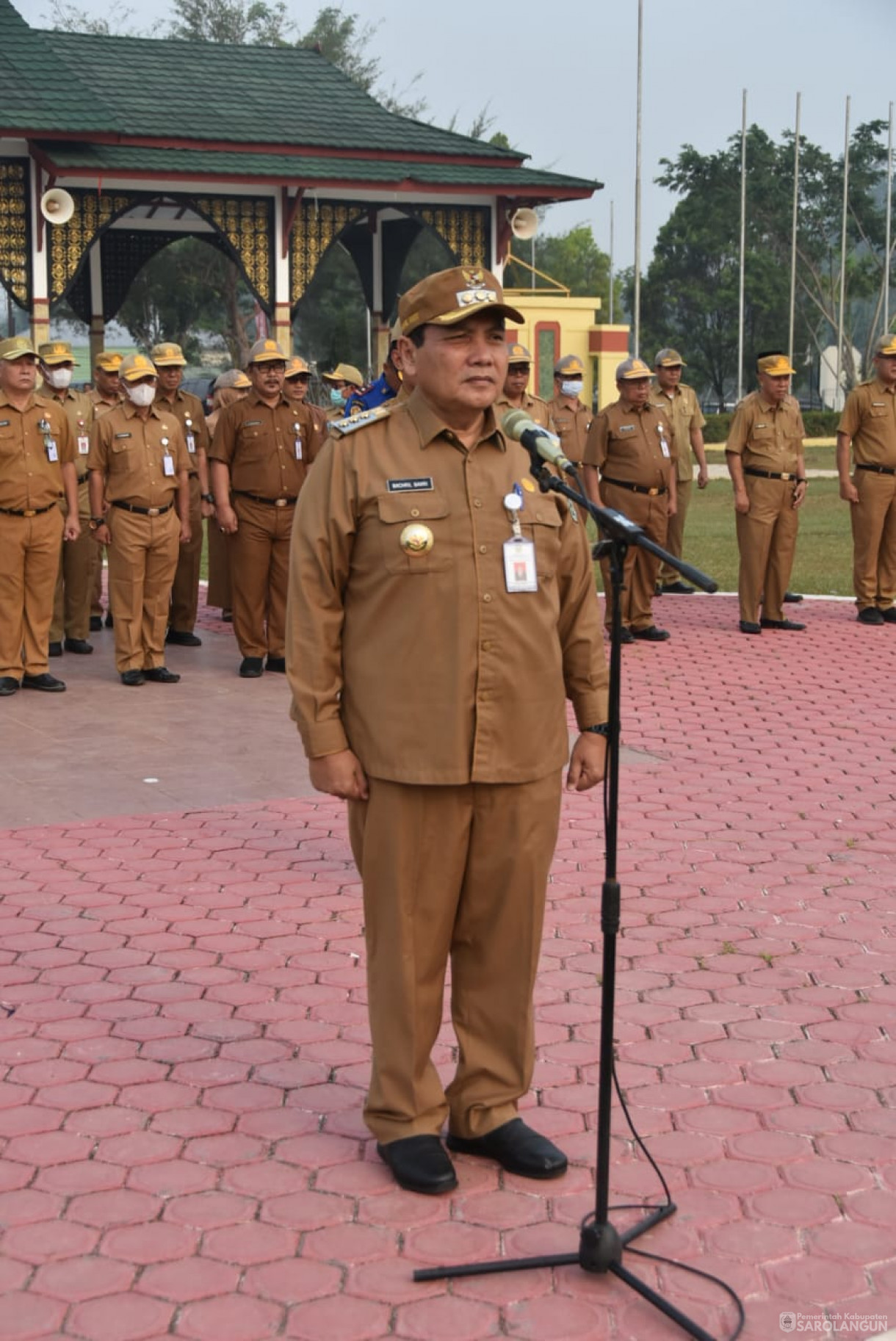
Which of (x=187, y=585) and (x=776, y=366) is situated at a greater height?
(x=776, y=366)

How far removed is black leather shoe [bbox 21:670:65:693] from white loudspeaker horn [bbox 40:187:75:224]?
794 cm

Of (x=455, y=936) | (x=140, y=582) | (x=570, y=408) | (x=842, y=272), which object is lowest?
(x=455, y=936)

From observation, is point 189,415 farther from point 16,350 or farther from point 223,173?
point 223,173

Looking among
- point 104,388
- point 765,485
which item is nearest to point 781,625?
point 765,485

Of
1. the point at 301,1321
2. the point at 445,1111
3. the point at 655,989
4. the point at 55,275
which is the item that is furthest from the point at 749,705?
the point at 55,275

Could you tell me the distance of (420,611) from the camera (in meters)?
4.03

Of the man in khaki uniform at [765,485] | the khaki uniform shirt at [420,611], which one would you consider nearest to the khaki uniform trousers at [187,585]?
the man in khaki uniform at [765,485]

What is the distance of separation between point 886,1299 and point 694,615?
11.3 metres

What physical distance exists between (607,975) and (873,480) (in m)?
10.8

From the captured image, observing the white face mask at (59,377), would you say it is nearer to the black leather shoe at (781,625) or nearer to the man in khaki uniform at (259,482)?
the man in khaki uniform at (259,482)

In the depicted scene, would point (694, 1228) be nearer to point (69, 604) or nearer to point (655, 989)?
point (655, 989)

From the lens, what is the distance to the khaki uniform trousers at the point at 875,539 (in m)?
13.7

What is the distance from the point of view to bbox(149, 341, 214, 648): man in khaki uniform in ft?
43.2

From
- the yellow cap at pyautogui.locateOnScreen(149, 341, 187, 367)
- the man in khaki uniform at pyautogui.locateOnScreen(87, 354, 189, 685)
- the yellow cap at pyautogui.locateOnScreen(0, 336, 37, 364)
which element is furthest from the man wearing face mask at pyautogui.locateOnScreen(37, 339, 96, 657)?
the yellow cap at pyautogui.locateOnScreen(0, 336, 37, 364)
